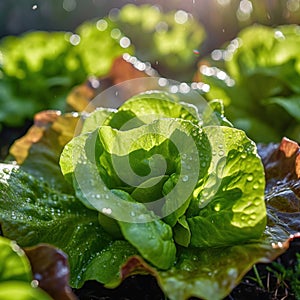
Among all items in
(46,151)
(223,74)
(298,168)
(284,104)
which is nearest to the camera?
(298,168)

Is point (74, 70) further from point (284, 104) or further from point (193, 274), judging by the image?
point (193, 274)

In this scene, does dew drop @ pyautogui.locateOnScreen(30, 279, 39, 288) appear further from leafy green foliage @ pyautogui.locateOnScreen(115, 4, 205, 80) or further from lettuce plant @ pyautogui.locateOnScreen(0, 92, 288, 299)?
leafy green foliage @ pyautogui.locateOnScreen(115, 4, 205, 80)

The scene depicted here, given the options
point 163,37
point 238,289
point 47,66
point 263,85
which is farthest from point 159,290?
point 163,37

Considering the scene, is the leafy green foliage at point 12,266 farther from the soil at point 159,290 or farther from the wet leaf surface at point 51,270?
the soil at point 159,290

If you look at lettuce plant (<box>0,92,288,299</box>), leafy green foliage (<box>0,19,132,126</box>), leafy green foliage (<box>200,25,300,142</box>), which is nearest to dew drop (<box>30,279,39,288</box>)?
lettuce plant (<box>0,92,288,299</box>)

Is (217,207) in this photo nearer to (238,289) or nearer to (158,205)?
(158,205)

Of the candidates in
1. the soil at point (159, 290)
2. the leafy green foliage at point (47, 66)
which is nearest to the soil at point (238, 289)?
the soil at point (159, 290)

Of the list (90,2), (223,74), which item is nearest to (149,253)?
(223,74)
